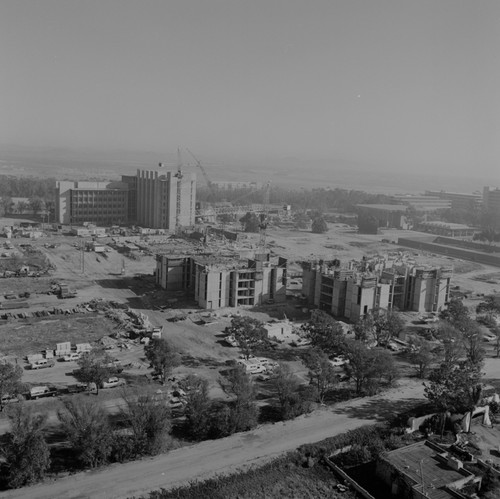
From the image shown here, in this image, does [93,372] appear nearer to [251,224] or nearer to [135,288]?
[135,288]

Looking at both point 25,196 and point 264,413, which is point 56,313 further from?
point 25,196

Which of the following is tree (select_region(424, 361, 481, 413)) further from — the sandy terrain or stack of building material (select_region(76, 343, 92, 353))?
stack of building material (select_region(76, 343, 92, 353))

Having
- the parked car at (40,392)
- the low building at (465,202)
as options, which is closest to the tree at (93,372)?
the parked car at (40,392)

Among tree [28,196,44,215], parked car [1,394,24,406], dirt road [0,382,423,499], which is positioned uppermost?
tree [28,196,44,215]

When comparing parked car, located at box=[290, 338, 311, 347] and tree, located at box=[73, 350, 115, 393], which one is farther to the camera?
parked car, located at box=[290, 338, 311, 347]

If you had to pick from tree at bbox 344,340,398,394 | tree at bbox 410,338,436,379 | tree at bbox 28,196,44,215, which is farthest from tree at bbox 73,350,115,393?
tree at bbox 28,196,44,215

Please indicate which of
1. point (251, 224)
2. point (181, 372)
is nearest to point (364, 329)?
point (181, 372)
